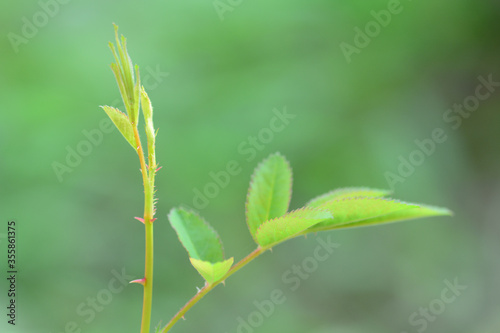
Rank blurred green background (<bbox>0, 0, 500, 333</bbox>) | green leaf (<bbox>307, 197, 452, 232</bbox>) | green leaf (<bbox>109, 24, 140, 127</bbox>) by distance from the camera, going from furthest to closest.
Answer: blurred green background (<bbox>0, 0, 500, 333</bbox>) < green leaf (<bbox>307, 197, 452, 232</bbox>) < green leaf (<bbox>109, 24, 140, 127</bbox>)

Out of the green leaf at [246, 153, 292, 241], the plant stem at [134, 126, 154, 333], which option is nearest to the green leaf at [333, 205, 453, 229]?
the green leaf at [246, 153, 292, 241]

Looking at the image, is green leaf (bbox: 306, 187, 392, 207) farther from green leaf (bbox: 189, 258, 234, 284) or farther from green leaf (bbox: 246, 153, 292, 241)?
green leaf (bbox: 189, 258, 234, 284)

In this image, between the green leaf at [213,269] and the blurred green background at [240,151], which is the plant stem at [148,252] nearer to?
the green leaf at [213,269]

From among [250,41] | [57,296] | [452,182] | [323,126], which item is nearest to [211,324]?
[57,296]

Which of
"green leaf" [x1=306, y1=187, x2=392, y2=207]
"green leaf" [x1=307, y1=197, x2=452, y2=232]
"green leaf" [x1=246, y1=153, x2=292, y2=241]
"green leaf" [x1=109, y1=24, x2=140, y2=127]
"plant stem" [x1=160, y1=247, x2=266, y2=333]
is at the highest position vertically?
"green leaf" [x1=109, y1=24, x2=140, y2=127]

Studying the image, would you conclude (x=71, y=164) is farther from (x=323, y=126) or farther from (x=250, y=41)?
(x=323, y=126)

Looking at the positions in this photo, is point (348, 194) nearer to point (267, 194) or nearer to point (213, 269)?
point (267, 194)

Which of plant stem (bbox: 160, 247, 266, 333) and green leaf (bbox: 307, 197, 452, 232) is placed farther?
green leaf (bbox: 307, 197, 452, 232)

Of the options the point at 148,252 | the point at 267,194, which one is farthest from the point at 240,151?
the point at 148,252
